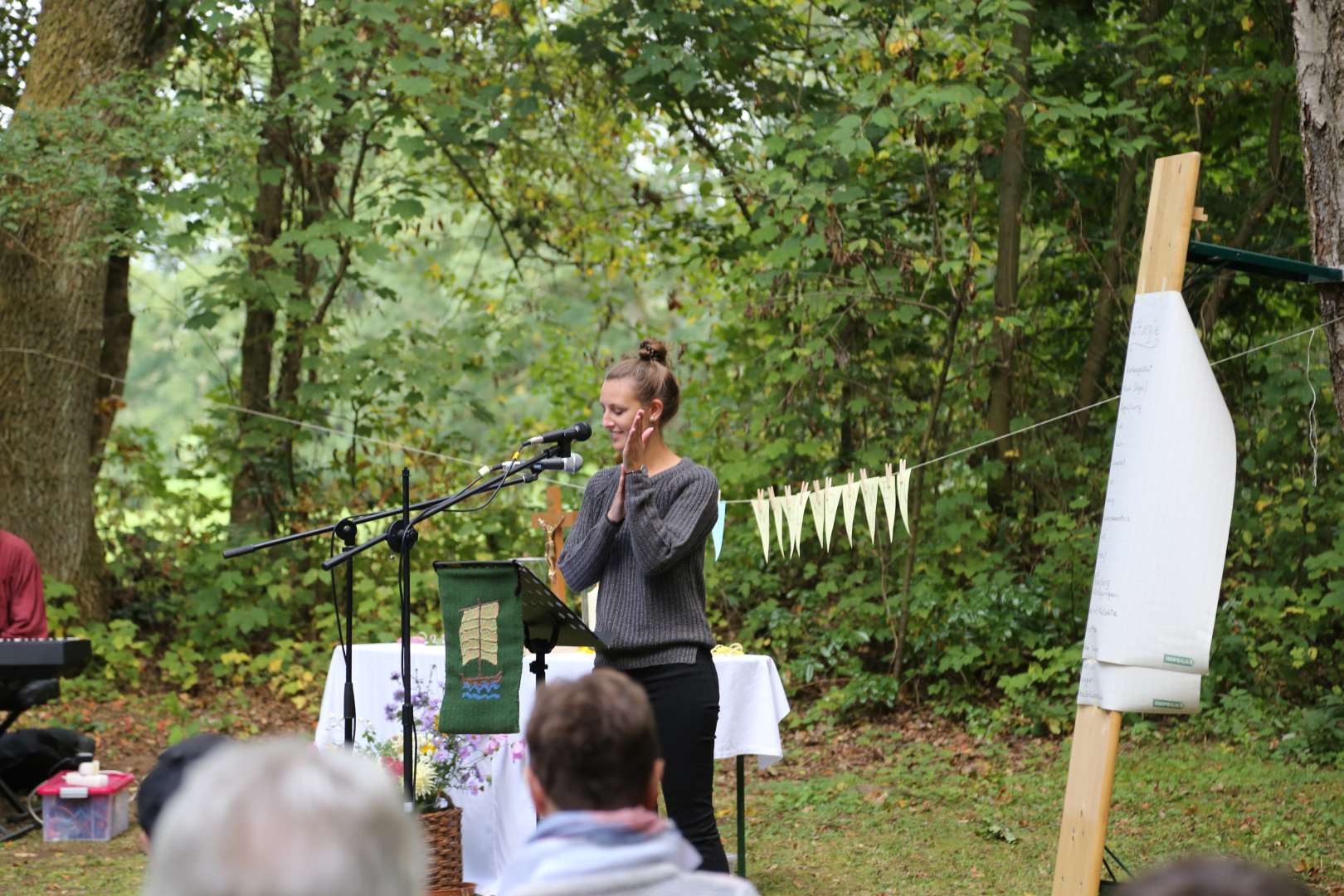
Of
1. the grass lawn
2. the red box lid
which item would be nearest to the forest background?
the grass lawn

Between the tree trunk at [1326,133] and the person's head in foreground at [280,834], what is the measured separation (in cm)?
368

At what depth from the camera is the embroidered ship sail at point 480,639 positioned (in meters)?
3.97

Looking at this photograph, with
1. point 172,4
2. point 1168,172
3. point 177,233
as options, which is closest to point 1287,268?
point 1168,172

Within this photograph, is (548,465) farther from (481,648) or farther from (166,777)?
(166,777)

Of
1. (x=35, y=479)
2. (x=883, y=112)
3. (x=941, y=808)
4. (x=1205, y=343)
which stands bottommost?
(x=941, y=808)

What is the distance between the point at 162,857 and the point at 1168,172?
320 cm

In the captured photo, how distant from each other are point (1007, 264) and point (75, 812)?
5883 millimetres

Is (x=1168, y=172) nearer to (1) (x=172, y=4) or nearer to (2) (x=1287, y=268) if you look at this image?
(2) (x=1287, y=268)

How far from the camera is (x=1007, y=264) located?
8414 mm

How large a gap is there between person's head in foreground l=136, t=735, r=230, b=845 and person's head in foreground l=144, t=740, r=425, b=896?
2.45 ft

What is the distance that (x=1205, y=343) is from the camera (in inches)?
336

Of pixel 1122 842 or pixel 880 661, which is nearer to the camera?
pixel 1122 842

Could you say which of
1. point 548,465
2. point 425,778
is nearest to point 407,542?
point 548,465

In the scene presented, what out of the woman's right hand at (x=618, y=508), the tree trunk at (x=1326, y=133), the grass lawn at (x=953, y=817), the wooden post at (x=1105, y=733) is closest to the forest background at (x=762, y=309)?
the grass lawn at (x=953, y=817)
